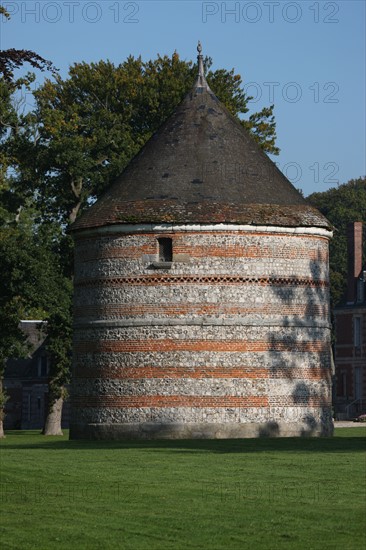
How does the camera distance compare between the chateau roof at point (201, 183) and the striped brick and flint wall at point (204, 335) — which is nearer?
the striped brick and flint wall at point (204, 335)

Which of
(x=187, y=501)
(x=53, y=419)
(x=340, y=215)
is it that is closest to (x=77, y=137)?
(x=53, y=419)

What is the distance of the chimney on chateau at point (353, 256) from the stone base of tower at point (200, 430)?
43.2 meters

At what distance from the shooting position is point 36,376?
8531 cm

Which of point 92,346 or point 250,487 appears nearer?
point 250,487

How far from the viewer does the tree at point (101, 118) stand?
52.7m

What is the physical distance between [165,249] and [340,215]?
2548 inches

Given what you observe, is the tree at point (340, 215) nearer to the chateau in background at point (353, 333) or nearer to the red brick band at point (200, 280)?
the chateau in background at point (353, 333)

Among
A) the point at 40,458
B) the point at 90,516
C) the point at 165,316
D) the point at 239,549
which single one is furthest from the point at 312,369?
the point at 239,549

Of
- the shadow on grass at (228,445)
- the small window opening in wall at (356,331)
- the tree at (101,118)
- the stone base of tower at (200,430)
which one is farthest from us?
the small window opening in wall at (356,331)

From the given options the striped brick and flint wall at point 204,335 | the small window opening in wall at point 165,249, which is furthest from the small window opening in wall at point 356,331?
the small window opening in wall at point 165,249

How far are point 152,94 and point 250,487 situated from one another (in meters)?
39.8

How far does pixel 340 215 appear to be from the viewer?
10381 centimetres

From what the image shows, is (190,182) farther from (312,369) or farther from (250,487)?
(250,487)

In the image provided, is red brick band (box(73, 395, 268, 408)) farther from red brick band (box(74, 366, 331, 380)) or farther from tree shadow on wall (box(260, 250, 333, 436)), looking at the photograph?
tree shadow on wall (box(260, 250, 333, 436))
